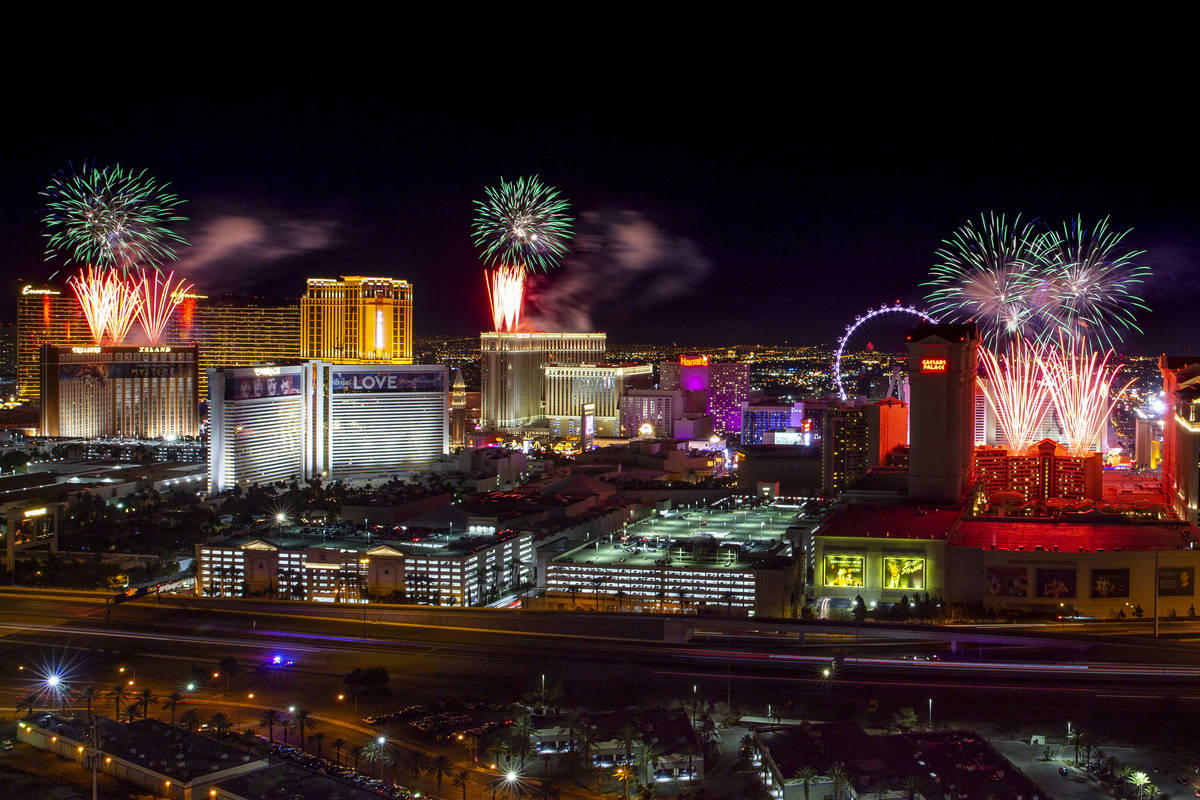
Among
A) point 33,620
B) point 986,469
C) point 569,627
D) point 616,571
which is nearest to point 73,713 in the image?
point 33,620

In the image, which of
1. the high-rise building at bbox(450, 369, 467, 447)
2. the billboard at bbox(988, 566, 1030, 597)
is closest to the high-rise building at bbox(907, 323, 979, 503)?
the billboard at bbox(988, 566, 1030, 597)

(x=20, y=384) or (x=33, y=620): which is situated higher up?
(x=20, y=384)

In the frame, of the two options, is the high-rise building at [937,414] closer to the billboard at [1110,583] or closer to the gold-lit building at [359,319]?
the billboard at [1110,583]

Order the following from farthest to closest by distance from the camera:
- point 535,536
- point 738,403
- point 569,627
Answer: point 738,403
point 535,536
point 569,627

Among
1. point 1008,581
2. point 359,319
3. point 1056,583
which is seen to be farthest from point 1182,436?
point 359,319

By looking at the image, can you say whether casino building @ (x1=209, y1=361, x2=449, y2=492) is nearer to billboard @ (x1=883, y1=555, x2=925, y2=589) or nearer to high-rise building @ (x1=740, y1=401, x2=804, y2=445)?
high-rise building @ (x1=740, y1=401, x2=804, y2=445)

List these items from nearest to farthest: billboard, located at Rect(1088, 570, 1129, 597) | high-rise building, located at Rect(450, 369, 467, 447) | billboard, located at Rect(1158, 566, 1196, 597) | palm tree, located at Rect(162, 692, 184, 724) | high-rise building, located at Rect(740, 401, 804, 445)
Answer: palm tree, located at Rect(162, 692, 184, 724) → billboard, located at Rect(1158, 566, 1196, 597) → billboard, located at Rect(1088, 570, 1129, 597) → high-rise building, located at Rect(450, 369, 467, 447) → high-rise building, located at Rect(740, 401, 804, 445)

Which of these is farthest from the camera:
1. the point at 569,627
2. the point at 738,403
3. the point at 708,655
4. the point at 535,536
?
the point at 738,403

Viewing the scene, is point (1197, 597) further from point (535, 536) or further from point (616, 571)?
point (535, 536)
